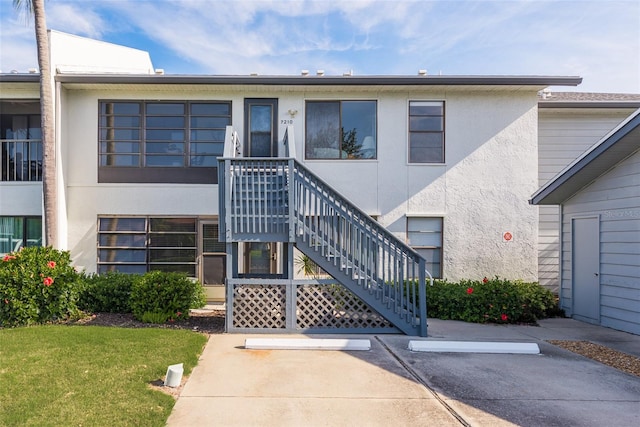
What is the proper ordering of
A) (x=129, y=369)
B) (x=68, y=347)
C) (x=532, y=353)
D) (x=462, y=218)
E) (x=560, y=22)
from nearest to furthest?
(x=129, y=369) < (x=68, y=347) < (x=532, y=353) < (x=560, y=22) < (x=462, y=218)

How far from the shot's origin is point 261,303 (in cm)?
676

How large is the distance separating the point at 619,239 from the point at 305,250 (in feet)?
20.5

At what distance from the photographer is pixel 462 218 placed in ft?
31.8

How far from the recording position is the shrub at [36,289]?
673 cm

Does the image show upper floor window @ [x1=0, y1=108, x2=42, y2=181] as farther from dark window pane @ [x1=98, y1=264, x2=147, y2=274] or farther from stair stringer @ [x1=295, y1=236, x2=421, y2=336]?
stair stringer @ [x1=295, y1=236, x2=421, y2=336]

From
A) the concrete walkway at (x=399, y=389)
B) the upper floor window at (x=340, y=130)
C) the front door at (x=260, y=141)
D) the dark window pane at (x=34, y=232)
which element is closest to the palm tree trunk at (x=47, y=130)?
the dark window pane at (x=34, y=232)

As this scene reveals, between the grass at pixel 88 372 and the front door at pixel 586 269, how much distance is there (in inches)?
315

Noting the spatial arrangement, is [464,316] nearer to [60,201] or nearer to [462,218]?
[462,218]

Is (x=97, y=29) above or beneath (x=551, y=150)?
above

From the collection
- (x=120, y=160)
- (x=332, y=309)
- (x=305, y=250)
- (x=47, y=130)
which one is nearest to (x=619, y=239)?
(x=332, y=309)

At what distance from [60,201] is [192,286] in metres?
4.62

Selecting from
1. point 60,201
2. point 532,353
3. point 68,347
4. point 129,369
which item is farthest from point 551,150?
point 60,201

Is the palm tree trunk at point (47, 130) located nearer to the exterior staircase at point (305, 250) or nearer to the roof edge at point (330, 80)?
the roof edge at point (330, 80)

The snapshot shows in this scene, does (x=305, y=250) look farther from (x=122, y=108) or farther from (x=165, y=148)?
(x=122, y=108)
